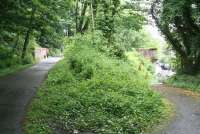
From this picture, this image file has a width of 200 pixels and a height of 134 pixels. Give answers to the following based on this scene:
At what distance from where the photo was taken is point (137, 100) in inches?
573

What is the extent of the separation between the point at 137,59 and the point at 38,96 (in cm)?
2591

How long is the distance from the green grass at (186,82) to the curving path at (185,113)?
6.87 ft

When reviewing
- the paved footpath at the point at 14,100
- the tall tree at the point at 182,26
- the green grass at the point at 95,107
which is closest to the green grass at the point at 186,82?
the tall tree at the point at 182,26

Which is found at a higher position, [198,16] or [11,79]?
[198,16]

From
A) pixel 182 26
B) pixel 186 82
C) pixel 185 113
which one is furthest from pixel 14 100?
pixel 182 26

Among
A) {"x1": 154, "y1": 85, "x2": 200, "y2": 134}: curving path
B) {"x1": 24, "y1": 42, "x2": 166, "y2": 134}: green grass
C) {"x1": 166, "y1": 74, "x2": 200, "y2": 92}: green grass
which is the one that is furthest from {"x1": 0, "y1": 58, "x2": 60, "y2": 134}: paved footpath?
{"x1": 166, "y1": 74, "x2": 200, "y2": 92}: green grass

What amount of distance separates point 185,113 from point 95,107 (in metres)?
3.95

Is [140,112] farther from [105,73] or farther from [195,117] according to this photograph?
[105,73]

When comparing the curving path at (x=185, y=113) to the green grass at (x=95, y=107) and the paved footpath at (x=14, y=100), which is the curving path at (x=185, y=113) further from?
the paved footpath at (x=14, y=100)

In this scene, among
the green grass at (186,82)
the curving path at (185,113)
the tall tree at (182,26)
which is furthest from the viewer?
the tall tree at (182,26)

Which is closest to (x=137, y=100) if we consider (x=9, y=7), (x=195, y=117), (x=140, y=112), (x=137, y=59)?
(x=140, y=112)

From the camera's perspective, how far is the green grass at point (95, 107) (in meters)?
11.9

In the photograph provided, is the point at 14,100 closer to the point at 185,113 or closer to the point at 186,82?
the point at 185,113

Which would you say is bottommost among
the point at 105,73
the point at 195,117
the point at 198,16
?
the point at 195,117
